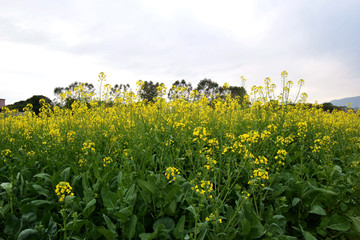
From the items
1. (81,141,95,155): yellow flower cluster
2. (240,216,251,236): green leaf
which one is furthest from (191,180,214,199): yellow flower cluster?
(81,141,95,155): yellow flower cluster

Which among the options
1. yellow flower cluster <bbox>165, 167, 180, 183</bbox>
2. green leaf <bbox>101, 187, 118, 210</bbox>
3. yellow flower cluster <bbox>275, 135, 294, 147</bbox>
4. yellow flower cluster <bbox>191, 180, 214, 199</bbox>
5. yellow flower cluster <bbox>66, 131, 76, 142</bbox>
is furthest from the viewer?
yellow flower cluster <bbox>66, 131, 76, 142</bbox>

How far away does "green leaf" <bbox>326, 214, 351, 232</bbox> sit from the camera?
228 centimetres

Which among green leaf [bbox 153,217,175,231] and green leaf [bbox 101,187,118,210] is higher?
green leaf [bbox 101,187,118,210]

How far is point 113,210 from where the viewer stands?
198cm

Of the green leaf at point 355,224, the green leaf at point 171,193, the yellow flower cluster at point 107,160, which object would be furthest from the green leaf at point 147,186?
the green leaf at point 355,224

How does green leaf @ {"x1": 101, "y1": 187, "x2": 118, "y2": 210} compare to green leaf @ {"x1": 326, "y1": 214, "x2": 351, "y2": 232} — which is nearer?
green leaf @ {"x1": 101, "y1": 187, "x2": 118, "y2": 210}

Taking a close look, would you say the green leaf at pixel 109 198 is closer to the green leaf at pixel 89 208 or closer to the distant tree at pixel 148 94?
the green leaf at pixel 89 208

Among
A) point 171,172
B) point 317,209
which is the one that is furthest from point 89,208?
point 317,209

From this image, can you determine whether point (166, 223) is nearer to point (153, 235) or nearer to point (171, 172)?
point (153, 235)

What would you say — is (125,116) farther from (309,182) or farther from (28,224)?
(309,182)

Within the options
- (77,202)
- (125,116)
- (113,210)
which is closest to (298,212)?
(113,210)

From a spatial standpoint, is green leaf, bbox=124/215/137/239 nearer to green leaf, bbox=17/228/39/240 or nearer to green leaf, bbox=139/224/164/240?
green leaf, bbox=139/224/164/240

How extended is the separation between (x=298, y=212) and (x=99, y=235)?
7.17 ft

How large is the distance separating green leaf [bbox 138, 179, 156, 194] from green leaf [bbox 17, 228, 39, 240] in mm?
941
